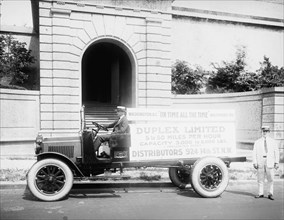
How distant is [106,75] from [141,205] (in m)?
16.8

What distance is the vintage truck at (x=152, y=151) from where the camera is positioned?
21.7ft

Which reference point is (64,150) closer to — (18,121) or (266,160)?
(266,160)

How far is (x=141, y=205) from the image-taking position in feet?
20.9

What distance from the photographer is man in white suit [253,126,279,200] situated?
7.25 m

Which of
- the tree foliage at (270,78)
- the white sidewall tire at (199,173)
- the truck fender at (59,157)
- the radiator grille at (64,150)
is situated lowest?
the white sidewall tire at (199,173)

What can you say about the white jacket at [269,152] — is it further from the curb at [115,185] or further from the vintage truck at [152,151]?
the curb at [115,185]

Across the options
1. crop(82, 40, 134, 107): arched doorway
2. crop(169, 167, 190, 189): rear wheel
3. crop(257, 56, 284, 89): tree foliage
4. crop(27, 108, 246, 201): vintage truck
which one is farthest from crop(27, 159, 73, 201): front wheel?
crop(257, 56, 284, 89): tree foliage

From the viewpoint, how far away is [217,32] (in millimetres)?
22641

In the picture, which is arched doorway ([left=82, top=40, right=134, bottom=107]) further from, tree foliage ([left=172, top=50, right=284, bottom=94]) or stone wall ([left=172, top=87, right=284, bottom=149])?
stone wall ([left=172, top=87, right=284, bottom=149])

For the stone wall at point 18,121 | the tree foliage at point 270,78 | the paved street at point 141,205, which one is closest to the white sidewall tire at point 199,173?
the paved street at point 141,205

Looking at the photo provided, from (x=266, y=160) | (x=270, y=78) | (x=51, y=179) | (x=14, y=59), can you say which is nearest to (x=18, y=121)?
(x=14, y=59)

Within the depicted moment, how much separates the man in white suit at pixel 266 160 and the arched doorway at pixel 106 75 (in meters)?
10.4

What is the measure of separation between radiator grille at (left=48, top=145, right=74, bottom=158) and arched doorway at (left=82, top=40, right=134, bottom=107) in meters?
10.3

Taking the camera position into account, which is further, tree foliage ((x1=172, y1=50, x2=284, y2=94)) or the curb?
tree foliage ((x1=172, y1=50, x2=284, y2=94))
